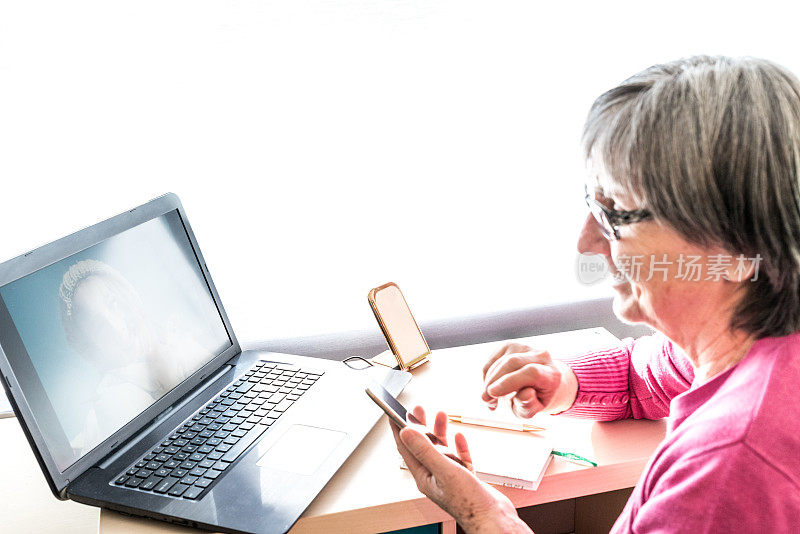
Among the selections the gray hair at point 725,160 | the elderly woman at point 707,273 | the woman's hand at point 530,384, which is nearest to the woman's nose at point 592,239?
the elderly woman at point 707,273

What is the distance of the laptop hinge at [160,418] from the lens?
0.94 meters

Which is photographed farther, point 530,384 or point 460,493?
point 530,384

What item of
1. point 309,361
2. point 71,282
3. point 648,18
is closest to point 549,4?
point 648,18

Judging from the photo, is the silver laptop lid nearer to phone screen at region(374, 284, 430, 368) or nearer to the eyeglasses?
phone screen at region(374, 284, 430, 368)

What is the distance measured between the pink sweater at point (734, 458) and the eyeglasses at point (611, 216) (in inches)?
7.2

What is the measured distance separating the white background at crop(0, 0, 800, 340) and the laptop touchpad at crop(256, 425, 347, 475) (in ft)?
1.28

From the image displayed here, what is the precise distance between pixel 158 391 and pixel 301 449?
0.81 feet

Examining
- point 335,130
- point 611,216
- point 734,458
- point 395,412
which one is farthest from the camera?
point 335,130

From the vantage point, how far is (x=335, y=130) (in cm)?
128

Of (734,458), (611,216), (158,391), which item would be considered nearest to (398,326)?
(158,391)

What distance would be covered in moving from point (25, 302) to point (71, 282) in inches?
3.0

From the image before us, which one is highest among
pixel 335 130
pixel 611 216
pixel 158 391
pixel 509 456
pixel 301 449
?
pixel 335 130

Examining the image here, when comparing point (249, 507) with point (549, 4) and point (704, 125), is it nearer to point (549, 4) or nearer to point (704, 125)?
point (704, 125)

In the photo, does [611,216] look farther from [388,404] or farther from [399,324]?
[399,324]
